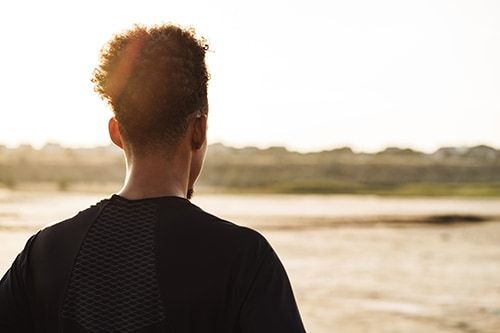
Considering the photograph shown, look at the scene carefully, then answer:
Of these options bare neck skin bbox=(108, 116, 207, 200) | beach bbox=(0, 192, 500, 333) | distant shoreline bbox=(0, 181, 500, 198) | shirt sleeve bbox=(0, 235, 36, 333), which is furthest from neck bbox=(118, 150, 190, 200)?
distant shoreline bbox=(0, 181, 500, 198)

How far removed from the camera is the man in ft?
6.14

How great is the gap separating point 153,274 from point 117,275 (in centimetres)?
8

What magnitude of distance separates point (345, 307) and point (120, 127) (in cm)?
996

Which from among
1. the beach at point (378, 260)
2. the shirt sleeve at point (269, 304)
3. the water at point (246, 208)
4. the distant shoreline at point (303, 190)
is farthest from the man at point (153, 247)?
the distant shoreline at point (303, 190)

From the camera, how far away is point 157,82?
1.99m

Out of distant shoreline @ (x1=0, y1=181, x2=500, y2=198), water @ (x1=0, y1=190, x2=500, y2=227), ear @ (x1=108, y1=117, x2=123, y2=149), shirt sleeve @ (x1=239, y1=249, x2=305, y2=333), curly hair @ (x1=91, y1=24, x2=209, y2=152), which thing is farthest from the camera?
distant shoreline @ (x1=0, y1=181, x2=500, y2=198)

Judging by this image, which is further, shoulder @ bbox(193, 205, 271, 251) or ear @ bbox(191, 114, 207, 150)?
ear @ bbox(191, 114, 207, 150)

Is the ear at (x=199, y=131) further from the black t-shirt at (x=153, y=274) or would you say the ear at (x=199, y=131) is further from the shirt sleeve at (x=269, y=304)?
the shirt sleeve at (x=269, y=304)

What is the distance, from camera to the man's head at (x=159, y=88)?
198cm

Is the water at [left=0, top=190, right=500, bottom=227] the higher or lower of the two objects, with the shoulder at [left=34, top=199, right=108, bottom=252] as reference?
lower

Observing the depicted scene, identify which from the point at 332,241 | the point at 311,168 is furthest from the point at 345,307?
the point at 311,168

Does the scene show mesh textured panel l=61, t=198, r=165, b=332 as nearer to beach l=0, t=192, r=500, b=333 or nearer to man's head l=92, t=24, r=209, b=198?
man's head l=92, t=24, r=209, b=198

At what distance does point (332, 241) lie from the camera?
21.3 m

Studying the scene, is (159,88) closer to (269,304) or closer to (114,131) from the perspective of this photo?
(114,131)
